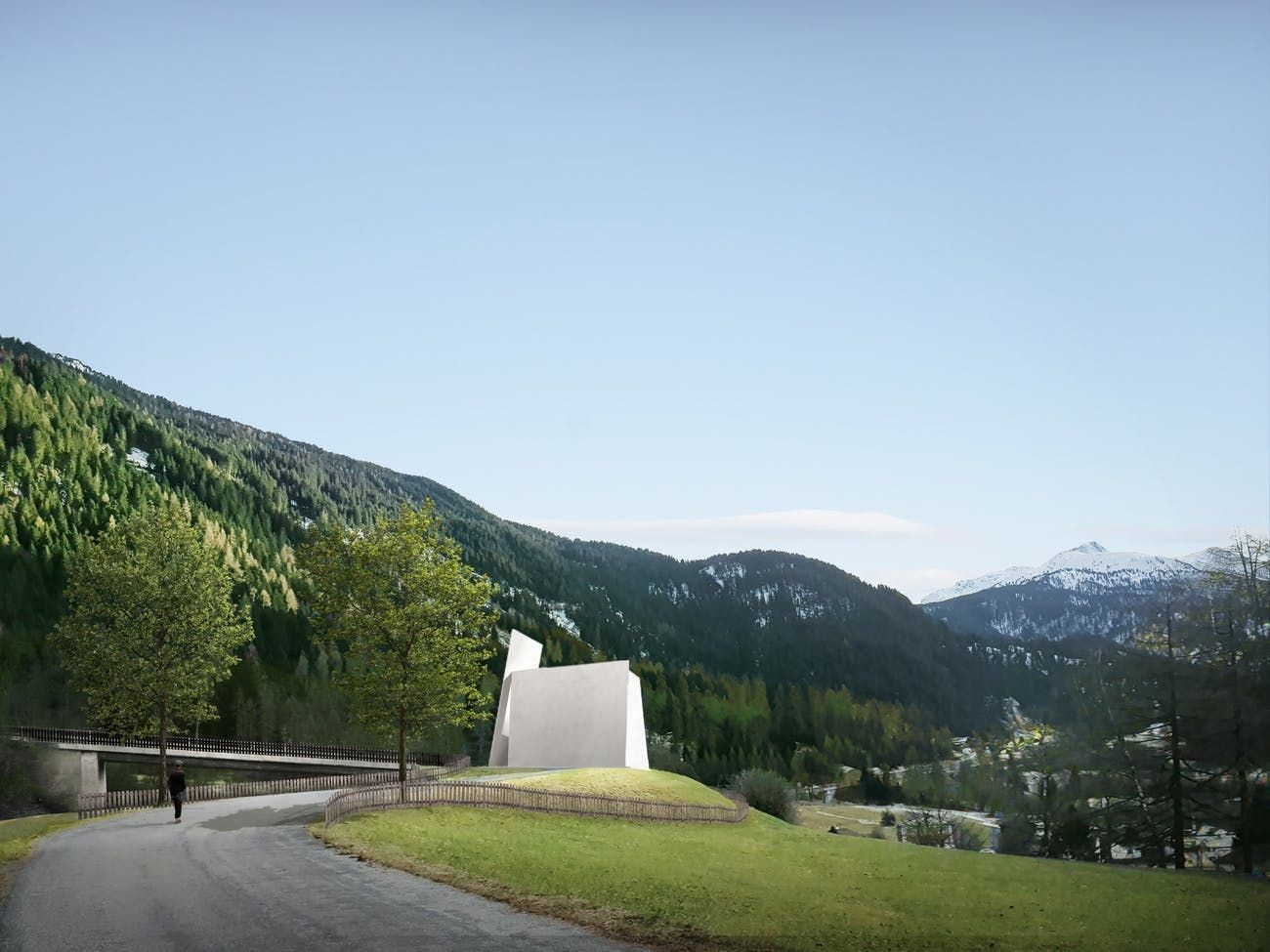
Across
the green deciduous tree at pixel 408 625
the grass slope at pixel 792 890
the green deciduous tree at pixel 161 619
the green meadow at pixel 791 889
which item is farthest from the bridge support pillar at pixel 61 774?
the green meadow at pixel 791 889

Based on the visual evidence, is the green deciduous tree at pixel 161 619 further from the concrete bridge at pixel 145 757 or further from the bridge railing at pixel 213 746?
the bridge railing at pixel 213 746

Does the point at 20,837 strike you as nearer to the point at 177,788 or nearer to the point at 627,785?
the point at 177,788

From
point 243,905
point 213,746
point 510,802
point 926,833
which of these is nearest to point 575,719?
point 213,746

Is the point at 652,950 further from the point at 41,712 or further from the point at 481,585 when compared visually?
the point at 41,712

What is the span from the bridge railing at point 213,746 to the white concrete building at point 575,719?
6.13 metres

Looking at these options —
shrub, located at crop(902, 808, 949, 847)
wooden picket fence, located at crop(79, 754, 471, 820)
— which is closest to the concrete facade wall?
wooden picket fence, located at crop(79, 754, 471, 820)

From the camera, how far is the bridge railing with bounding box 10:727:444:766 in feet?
217

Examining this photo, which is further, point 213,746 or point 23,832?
point 213,746

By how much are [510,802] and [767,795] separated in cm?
3475

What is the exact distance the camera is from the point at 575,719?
72.1 metres

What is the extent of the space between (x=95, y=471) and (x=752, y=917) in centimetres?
17377

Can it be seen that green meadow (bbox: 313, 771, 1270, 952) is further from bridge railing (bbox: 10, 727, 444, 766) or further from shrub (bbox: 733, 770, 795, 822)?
bridge railing (bbox: 10, 727, 444, 766)

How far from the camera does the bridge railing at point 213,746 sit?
6625cm

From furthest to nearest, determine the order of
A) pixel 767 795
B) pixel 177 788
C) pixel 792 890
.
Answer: pixel 767 795 < pixel 177 788 < pixel 792 890
